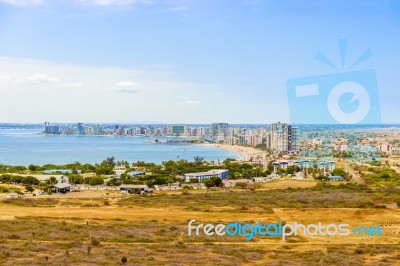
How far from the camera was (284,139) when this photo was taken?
229 ft

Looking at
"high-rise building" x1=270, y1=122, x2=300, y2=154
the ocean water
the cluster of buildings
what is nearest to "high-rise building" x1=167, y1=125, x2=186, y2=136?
the cluster of buildings

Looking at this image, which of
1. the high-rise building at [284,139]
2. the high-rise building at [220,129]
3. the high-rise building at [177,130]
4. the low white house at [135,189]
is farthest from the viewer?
the high-rise building at [177,130]

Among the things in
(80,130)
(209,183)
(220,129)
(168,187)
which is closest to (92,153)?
(168,187)

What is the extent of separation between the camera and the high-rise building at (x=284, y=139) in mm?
61969

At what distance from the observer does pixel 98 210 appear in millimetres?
19641

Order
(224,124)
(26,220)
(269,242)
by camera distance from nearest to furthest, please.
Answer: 1. (269,242)
2. (26,220)
3. (224,124)

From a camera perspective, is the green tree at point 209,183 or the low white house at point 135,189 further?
the green tree at point 209,183

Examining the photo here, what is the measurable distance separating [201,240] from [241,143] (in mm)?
99033

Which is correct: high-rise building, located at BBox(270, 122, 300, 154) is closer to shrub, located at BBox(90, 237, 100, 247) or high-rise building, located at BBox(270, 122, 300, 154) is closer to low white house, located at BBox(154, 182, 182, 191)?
low white house, located at BBox(154, 182, 182, 191)

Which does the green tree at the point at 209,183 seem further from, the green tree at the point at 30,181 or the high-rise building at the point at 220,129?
the high-rise building at the point at 220,129

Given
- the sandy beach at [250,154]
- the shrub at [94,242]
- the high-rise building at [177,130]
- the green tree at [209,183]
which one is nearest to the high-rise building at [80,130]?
the high-rise building at [177,130]

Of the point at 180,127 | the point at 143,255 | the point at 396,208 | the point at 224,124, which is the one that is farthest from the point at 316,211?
the point at 180,127

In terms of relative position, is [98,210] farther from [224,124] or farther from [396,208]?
[224,124]

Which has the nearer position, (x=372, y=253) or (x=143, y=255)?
(x=143, y=255)
